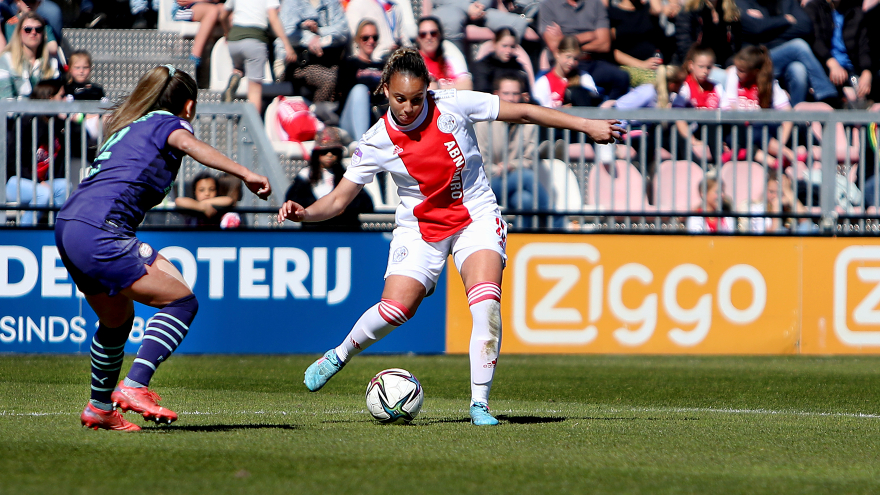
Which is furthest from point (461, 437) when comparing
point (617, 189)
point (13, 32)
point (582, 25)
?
point (582, 25)

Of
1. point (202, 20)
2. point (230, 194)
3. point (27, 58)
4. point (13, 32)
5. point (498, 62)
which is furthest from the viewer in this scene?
point (202, 20)

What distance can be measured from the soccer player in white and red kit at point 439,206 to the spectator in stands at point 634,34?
845 centimetres

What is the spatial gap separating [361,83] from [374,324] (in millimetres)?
6711

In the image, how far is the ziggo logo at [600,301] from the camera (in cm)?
1120

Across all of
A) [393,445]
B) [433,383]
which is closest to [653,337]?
[433,383]

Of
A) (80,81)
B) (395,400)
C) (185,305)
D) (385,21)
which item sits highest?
(385,21)

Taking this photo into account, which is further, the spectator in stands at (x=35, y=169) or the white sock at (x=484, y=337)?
the spectator in stands at (x=35, y=169)

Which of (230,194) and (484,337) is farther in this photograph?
(230,194)

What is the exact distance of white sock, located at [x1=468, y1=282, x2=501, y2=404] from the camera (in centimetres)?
634

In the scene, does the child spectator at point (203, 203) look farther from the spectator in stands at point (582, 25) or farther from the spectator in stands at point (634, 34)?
the spectator in stands at point (634, 34)

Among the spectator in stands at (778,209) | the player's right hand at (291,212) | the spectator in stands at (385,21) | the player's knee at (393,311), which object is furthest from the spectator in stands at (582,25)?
the player's right hand at (291,212)

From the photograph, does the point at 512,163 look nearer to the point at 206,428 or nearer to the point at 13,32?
the point at 13,32

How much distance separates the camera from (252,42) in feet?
43.9

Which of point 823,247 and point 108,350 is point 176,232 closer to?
point 108,350
